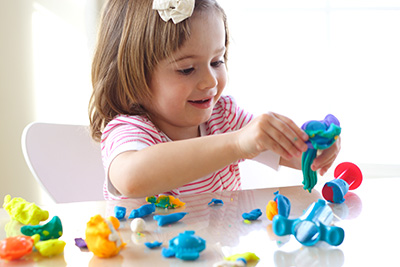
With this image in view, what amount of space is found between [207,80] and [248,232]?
378 millimetres

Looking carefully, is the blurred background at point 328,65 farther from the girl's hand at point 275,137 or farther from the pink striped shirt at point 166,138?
the girl's hand at point 275,137

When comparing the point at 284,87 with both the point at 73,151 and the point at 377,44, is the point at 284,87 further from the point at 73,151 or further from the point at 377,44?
the point at 73,151

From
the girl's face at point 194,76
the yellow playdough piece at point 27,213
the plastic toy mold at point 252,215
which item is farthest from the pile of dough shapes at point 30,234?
the girl's face at point 194,76

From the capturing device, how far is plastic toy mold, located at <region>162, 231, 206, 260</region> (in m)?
0.47

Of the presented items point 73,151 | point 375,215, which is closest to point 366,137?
point 73,151

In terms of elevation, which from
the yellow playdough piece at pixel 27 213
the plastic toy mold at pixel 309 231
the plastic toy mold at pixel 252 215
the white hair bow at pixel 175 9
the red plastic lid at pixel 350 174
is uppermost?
the white hair bow at pixel 175 9

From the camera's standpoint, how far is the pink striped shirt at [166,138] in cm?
83

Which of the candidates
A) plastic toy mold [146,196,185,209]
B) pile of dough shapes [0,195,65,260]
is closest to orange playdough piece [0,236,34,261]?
pile of dough shapes [0,195,65,260]

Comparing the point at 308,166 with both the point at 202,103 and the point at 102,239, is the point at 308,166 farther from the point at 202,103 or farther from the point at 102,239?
the point at 202,103

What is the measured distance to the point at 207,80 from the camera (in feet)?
2.92

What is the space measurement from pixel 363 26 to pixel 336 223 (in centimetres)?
226

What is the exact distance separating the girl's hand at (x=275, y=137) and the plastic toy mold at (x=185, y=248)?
0.17 metres

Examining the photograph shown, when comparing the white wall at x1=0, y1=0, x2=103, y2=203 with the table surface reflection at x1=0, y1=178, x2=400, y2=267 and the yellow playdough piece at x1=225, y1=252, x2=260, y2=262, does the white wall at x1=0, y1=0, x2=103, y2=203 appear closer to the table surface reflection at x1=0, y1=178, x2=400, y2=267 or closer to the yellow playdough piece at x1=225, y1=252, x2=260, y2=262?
the table surface reflection at x1=0, y1=178, x2=400, y2=267

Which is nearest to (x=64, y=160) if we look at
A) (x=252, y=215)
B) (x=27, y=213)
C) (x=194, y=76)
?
(x=194, y=76)
